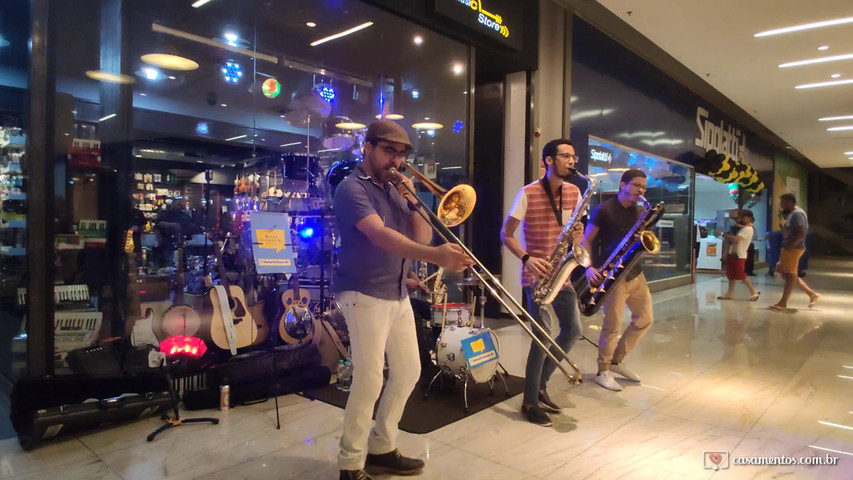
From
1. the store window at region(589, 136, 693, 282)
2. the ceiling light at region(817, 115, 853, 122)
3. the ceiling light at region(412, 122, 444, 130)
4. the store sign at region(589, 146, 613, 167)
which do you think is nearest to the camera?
the ceiling light at region(412, 122, 444, 130)

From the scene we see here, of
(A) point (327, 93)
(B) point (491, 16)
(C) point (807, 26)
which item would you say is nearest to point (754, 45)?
(C) point (807, 26)

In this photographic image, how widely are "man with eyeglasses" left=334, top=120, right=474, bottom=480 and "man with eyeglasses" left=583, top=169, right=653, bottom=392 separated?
2052 millimetres

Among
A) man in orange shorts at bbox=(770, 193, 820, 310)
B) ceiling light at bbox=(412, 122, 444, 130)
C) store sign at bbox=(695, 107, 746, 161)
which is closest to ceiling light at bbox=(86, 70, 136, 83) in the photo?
ceiling light at bbox=(412, 122, 444, 130)

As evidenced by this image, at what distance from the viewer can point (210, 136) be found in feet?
15.7

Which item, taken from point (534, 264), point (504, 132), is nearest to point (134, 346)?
point (534, 264)

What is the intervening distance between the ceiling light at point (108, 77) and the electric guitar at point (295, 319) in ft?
6.78

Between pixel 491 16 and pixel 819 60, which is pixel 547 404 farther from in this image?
pixel 819 60

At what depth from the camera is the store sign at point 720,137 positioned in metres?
11.7

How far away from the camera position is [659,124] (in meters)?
9.84

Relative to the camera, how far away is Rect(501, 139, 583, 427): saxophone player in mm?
3170

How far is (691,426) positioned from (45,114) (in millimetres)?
4448

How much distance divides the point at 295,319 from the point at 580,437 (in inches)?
95.3

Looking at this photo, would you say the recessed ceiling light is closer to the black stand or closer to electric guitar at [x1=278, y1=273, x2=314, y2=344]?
electric guitar at [x1=278, y1=273, x2=314, y2=344]

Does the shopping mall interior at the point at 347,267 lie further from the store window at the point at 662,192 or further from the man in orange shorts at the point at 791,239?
the store window at the point at 662,192
